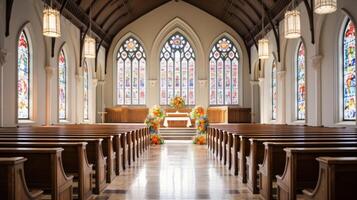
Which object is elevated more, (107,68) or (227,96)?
(107,68)

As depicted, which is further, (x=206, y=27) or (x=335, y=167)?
(x=206, y=27)

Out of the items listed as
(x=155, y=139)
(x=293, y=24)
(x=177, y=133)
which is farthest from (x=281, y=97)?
(x=293, y=24)

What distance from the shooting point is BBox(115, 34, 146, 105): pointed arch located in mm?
20859

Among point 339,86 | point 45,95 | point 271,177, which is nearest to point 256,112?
point 339,86

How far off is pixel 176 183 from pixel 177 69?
1557 cm

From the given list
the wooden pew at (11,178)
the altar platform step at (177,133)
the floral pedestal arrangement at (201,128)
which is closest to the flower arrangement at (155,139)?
the floral pedestal arrangement at (201,128)

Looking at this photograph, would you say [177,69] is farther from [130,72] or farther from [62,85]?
[62,85]

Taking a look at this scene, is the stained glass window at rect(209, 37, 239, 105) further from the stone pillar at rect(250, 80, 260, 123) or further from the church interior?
the stone pillar at rect(250, 80, 260, 123)

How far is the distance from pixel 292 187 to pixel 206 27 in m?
17.8

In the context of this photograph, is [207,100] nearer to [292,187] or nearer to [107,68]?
[107,68]

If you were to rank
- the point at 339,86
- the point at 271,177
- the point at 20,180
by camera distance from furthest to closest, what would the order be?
1. the point at 339,86
2. the point at 271,177
3. the point at 20,180

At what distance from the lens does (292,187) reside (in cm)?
353

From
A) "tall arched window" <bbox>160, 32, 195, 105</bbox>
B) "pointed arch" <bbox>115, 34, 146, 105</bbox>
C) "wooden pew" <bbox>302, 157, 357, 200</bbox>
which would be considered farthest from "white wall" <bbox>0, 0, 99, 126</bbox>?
"wooden pew" <bbox>302, 157, 357, 200</bbox>

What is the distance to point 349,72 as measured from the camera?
10016mm
